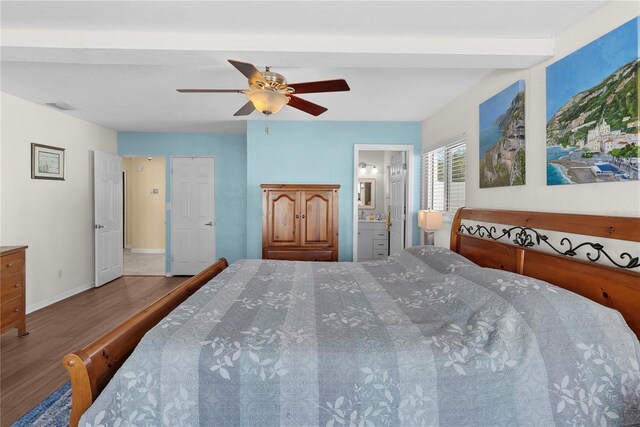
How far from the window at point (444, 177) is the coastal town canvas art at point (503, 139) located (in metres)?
0.48

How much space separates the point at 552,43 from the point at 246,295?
250 centimetres

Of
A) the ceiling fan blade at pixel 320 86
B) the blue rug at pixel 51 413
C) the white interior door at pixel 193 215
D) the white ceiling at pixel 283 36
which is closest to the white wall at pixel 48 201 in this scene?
the white ceiling at pixel 283 36

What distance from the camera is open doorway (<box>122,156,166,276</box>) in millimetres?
7781

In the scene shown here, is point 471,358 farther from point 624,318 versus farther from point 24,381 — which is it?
point 24,381

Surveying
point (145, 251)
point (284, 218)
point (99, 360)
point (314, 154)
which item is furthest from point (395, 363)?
point (145, 251)

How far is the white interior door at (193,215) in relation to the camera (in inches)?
219

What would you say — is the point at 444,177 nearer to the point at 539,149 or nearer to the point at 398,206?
the point at 398,206

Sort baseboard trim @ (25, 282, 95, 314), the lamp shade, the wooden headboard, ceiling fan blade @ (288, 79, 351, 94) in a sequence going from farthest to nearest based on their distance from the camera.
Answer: baseboard trim @ (25, 282, 95, 314) → the lamp shade → ceiling fan blade @ (288, 79, 351, 94) → the wooden headboard

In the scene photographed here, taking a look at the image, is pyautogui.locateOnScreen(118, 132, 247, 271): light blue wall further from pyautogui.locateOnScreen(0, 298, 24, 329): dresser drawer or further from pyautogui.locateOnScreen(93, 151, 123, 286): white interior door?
pyautogui.locateOnScreen(0, 298, 24, 329): dresser drawer

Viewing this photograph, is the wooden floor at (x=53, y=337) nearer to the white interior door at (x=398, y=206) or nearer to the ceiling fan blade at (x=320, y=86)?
the ceiling fan blade at (x=320, y=86)

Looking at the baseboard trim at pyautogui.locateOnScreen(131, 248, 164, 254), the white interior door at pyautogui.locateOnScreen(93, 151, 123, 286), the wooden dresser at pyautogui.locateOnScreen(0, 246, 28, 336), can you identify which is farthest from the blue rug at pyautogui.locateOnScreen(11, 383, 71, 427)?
the baseboard trim at pyautogui.locateOnScreen(131, 248, 164, 254)

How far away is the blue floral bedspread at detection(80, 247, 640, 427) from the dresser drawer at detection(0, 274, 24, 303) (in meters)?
2.58

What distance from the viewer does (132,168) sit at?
780 centimetres

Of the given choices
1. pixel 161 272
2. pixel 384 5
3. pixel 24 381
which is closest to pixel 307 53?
pixel 384 5
